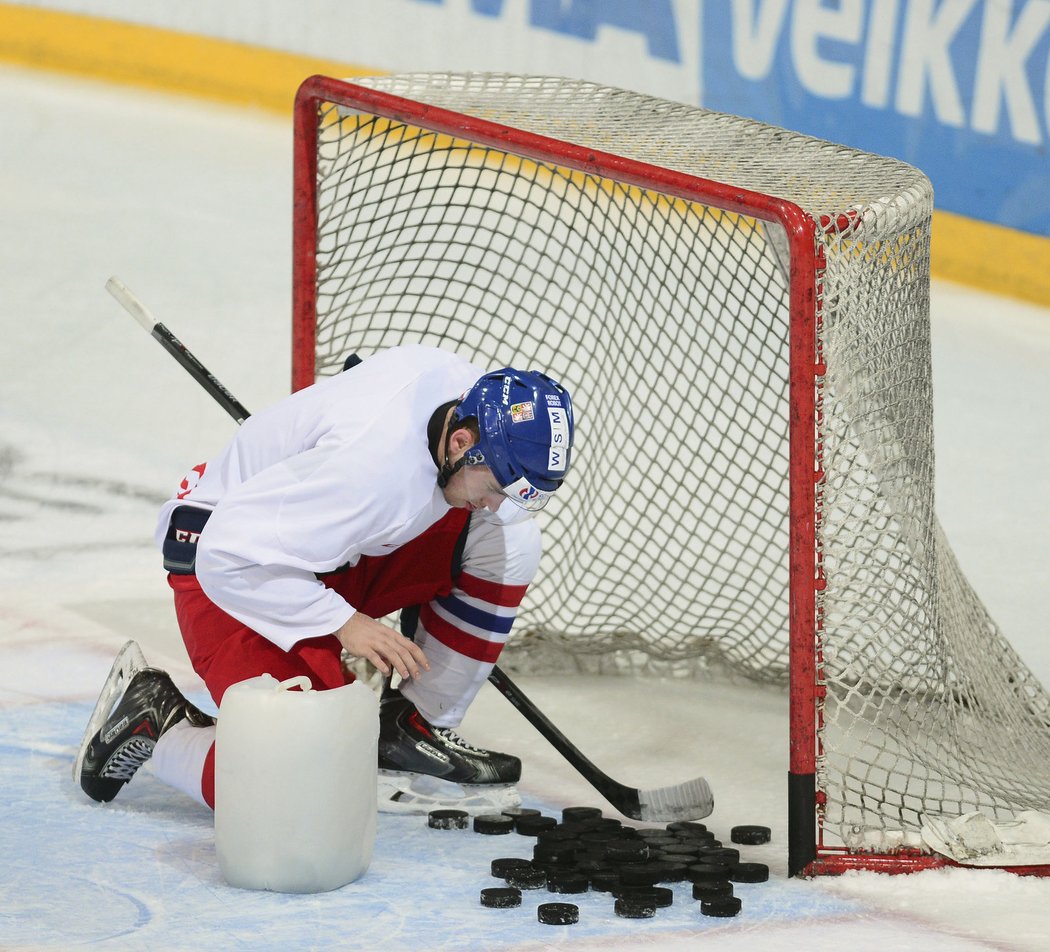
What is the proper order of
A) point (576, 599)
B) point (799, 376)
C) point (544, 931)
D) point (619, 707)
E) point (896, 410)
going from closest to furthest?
point (544, 931), point (799, 376), point (896, 410), point (619, 707), point (576, 599)

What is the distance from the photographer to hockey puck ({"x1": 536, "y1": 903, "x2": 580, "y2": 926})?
81.7 inches

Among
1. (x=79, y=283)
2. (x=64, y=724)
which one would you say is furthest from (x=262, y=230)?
(x=64, y=724)

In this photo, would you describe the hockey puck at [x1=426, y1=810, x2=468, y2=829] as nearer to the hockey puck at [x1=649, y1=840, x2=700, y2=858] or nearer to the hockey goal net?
the hockey puck at [x1=649, y1=840, x2=700, y2=858]

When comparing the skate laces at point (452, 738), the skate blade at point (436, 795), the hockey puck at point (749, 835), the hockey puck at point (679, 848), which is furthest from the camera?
the skate laces at point (452, 738)

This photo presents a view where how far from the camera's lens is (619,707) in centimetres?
314

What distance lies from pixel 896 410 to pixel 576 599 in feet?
3.49

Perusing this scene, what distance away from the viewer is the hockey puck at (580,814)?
8.14 ft

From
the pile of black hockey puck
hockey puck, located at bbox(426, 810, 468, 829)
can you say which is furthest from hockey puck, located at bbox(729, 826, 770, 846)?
hockey puck, located at bbox(426, 810, 468, 829)

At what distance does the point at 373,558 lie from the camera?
8.51 feet

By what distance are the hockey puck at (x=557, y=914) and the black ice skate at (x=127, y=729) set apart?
0.65 metres

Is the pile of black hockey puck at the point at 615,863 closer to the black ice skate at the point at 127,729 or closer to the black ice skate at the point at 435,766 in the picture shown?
the black ice skate at the point at 435,766

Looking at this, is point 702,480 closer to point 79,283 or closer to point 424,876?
point 424,876

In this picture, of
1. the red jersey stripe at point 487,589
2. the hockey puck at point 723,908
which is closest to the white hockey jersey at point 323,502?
the red jersey stripe at point 487,589

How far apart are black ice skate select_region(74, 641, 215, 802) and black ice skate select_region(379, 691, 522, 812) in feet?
1.03
